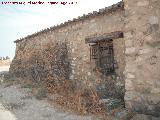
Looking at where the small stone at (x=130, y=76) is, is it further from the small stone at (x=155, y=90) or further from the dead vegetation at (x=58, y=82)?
the dead vegetation at (x=58, y=82)

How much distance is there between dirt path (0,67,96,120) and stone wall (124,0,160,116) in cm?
135

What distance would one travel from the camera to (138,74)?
6.19 meters

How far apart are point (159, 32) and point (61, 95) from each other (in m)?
4.41

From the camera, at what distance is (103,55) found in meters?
8.71

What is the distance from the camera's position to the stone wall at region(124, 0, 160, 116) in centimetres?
584

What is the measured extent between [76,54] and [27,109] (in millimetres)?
3165

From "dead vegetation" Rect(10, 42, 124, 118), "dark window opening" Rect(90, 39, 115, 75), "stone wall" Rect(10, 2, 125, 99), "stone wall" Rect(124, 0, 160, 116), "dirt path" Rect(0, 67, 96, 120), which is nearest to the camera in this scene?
"stone wall" Rect(124, 0, 160, 116)

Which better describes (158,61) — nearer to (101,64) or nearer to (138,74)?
(138,74)

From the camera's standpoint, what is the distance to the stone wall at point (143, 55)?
5844 millimetres

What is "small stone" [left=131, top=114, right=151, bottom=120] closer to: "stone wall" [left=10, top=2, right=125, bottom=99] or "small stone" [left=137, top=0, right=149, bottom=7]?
"stone wall" [left=10, top=2, right=125, bottom=99]

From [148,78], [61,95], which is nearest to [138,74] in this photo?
[148,78]

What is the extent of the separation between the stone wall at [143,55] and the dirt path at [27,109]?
53.1 inches

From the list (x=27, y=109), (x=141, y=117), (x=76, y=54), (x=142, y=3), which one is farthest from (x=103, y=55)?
(x=141, y=117)

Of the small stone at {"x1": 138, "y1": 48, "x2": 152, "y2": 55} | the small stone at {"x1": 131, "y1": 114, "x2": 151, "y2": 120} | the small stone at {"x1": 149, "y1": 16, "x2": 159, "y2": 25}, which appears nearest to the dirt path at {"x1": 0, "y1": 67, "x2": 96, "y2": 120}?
the small stone at {"x1": 131, "y1": 114, "x2": 151, "y2": 120}
